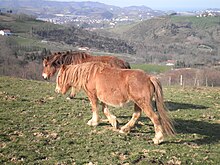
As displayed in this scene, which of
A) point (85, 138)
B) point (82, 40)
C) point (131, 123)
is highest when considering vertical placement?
point (131, 123)

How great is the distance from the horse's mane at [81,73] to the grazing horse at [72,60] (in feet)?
9.51

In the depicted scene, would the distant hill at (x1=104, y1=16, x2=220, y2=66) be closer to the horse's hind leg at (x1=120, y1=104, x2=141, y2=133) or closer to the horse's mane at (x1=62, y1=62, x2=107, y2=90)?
the horse's mane at (x1=62, y1=62, x2=107, y2=90)

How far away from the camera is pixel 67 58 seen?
13016 millimetres

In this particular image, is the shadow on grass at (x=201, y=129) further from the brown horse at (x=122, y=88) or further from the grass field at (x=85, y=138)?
the brown horse at (x=122, y=88)

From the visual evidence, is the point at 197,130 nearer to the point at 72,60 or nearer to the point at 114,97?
the point at 114,97

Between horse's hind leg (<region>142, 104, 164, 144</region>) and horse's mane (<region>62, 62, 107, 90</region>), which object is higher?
horse's mane (<region>62, 62, 107, 90</region>)

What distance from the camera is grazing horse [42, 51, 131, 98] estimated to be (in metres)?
12.2

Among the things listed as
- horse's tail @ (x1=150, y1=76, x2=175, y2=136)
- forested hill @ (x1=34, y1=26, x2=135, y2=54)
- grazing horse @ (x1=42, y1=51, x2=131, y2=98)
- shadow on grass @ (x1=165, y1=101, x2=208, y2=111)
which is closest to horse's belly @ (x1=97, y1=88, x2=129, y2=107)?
horse's tail @ (x1=150, y1=76, x2=175, y2=136)

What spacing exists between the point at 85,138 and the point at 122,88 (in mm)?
1572

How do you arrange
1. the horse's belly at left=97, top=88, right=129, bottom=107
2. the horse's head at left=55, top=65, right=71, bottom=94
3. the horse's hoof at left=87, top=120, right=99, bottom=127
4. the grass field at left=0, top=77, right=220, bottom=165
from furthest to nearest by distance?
the horse's head at left=55, top=65, right=71, bottom=94, the horse's hoof at left=87, top=120, right=99, bottom=127, the horse's belly at left=97, top=88, right=129, bottom=107, the grass field at left=0, top=77, right=220, bottom=165

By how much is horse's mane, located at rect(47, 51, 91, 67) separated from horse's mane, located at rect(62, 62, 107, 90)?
11.1ft

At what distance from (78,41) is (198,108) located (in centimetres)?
10639

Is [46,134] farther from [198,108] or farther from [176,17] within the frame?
[176,17]

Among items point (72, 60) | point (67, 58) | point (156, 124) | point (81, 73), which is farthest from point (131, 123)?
point (67, 58)
